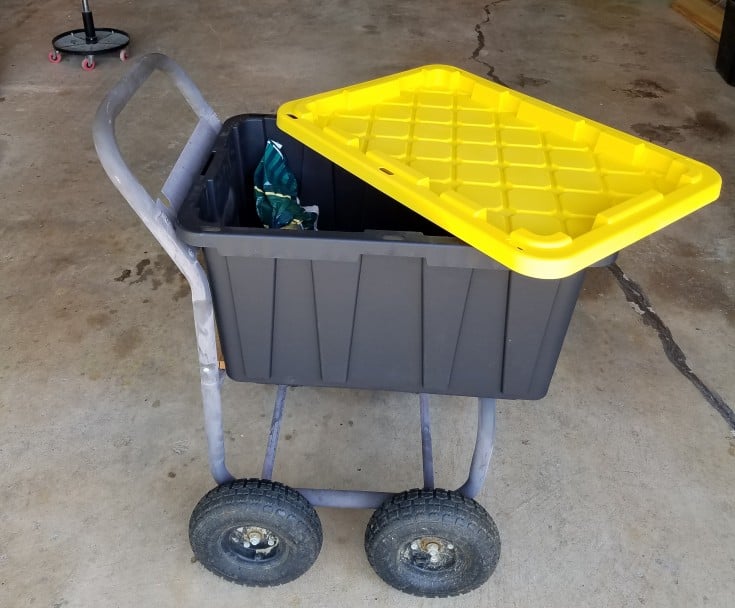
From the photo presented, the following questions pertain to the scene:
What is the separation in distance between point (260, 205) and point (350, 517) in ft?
2.20

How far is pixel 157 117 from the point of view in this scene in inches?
118

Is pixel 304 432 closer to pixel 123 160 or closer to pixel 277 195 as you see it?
pixel 277 195

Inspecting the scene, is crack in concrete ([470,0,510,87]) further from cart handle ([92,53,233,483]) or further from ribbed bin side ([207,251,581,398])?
ribbed bin side ([207,251,581,398])

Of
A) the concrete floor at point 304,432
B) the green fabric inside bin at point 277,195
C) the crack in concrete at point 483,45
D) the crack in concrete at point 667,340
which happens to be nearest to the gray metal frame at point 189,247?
the green fabric inside bin at point 277,195

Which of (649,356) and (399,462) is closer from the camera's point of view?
(399,462)

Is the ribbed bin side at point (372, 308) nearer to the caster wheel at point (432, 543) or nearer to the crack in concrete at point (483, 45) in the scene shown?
the caster wheel at point (432, 543)

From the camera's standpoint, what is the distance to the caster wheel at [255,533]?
1.15 metres

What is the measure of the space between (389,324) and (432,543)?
1.47 feet

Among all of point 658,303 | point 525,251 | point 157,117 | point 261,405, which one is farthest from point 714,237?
point 157,117

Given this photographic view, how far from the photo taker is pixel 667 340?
192 centimetres

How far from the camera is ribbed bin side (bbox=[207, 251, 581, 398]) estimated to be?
37.4 inches

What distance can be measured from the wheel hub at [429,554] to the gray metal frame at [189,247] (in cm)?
9

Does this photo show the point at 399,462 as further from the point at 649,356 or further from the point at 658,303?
the point at 658,303

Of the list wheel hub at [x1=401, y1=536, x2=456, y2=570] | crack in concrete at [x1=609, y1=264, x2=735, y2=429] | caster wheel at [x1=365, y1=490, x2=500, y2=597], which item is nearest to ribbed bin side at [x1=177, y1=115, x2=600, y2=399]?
caster wheel at [x1=365, y1=490, x2=500, y2=597]
